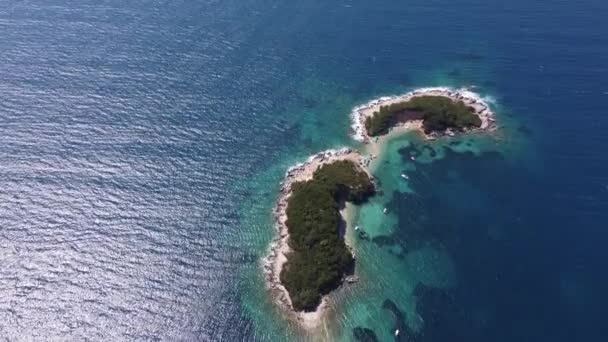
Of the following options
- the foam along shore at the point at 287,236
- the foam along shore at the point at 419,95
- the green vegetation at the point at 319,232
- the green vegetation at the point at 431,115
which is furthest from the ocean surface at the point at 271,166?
the green vegetation at the point at 319,232

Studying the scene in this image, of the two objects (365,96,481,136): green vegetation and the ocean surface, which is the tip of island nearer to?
(365,96,481,136): green vegetation

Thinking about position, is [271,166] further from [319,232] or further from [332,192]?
[319,232]

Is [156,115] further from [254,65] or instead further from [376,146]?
[376,146]

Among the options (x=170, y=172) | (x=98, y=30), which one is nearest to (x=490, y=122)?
(x=170, y=172)

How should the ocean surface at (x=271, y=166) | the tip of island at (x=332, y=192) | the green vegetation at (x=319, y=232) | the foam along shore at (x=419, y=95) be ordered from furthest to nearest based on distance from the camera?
the foam along shore at (x=419, y=95)
the tip of island at (x=332, y=192)
the green vegetation at (x=319, y=232)
the ocean surface at (x=271, y=166)

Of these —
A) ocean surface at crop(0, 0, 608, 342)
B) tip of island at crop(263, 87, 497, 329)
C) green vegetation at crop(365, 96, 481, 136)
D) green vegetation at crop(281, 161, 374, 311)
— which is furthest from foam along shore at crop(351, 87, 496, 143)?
green vegetation at crop(281, 161, 374, 311)

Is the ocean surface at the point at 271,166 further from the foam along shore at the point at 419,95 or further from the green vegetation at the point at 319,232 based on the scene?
the green vegetation at the point at 319,232
